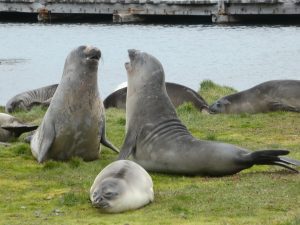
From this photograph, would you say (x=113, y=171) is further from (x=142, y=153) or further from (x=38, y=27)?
(x=38, y=27)

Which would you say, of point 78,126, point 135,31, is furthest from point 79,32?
point 78,126

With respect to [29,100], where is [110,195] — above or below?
above

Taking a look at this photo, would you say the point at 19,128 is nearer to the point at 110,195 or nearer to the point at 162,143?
the point at 162,143

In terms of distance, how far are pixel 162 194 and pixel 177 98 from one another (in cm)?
816

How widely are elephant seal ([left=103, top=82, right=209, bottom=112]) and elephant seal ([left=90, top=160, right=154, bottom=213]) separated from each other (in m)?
7.83

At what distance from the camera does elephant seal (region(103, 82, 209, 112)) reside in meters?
16.6

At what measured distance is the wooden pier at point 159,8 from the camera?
5428 cm

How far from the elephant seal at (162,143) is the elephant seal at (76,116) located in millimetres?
449

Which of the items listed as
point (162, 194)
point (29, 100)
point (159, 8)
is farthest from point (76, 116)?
point (159, 8)

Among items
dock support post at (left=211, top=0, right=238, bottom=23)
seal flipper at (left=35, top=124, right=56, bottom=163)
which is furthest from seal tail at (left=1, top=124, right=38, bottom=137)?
dock support post at (left=211, top=0, right=238, bottom=23)

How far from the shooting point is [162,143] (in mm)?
10180

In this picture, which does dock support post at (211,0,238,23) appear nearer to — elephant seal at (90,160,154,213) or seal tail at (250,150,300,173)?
seal tail at (250,150,300,173)

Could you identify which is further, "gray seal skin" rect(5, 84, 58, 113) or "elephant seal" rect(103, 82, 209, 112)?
"gray seal skin" rect(5, 84, 58, 113)

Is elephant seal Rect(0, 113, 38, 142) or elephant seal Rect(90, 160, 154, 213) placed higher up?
elephant seal Rect(90, 160, 154, 213)
